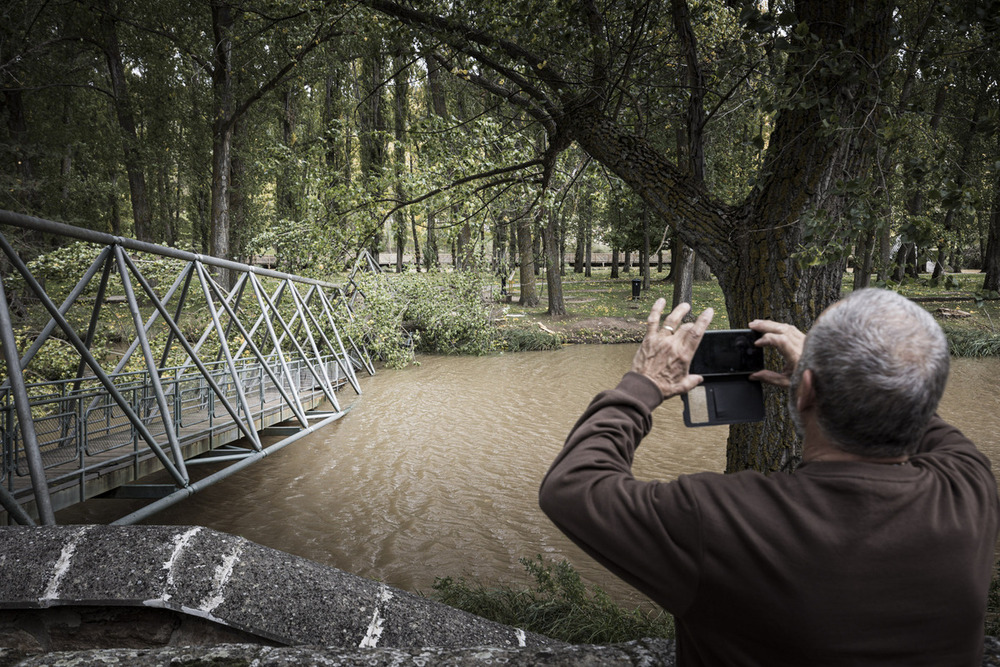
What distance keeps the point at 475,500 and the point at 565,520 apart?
7.99m

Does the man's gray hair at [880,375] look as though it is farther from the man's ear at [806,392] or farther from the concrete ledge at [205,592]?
the concrete ledge at [205,592]

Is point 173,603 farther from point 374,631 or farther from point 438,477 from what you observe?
point 438,477

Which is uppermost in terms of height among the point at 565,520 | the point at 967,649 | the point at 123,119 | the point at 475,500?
the point at 123,119

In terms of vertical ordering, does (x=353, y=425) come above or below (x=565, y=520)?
below

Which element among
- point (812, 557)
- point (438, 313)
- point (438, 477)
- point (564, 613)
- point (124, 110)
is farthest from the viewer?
point (438, 313)

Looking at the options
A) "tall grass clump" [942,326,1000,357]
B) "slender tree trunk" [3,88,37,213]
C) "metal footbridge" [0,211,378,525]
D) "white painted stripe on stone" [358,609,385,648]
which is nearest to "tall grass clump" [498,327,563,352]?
"metal footbridge" [0,211,378,525]

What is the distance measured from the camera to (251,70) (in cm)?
1823

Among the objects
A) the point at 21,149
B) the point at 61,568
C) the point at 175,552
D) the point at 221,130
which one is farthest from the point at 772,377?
the point at 21,149

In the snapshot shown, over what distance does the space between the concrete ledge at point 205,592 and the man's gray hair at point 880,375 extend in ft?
5.61

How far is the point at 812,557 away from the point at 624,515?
1.03 feet

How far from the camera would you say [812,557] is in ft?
3.63

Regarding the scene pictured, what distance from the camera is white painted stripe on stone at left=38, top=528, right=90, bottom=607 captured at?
92.3 inches

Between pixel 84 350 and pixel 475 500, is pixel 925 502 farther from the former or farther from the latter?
pixel 475 500

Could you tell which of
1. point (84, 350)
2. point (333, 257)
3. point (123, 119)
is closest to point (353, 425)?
point (333, 257)
